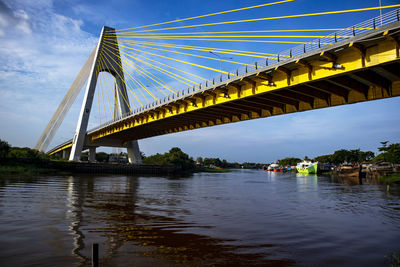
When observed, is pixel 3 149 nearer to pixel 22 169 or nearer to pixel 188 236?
pixel 22 169

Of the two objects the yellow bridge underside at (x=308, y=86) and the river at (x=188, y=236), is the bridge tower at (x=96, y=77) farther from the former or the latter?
the river at (x=188, y=236)

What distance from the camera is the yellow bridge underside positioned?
1554 cm

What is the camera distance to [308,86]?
20.5 metres

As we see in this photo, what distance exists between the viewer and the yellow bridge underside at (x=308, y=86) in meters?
15.5

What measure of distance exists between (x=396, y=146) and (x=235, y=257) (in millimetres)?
72524

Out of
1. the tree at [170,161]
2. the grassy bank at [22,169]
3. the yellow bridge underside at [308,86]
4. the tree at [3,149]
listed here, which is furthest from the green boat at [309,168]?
the tree at [3,149]

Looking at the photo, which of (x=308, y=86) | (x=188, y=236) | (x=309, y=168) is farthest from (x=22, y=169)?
(x=309, y=168)

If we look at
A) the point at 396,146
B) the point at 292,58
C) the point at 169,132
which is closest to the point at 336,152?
the point at 396,146

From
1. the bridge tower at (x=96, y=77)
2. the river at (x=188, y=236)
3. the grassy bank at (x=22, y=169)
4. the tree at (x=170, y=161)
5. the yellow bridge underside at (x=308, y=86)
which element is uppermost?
the bridge tower at (x=96, y=77)

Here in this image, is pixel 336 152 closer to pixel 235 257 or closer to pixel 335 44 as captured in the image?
pixel 335 44

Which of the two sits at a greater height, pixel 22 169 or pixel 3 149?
pixel 3 149

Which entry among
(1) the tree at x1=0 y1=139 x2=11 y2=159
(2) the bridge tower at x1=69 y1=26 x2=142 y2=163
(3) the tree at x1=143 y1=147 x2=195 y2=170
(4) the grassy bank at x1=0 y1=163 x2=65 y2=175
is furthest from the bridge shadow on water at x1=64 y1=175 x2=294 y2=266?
(3) the tree at x1=143 y1=147 x2=195 y2=170

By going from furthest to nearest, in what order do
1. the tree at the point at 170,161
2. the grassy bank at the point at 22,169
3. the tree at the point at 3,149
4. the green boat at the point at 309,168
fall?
the tree at the point at 170,161, the green boat at the point at 309,168, the tree at the point at 3,149, the grassy bank at the point at 22,169

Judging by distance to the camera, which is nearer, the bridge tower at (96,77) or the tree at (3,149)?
the tree at (3,149)
